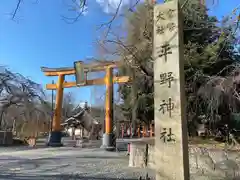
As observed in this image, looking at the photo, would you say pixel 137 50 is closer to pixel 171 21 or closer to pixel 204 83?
pixel 204 83

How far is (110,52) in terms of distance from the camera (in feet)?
27.7

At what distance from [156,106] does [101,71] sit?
1032 centimetres

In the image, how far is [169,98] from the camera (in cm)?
374

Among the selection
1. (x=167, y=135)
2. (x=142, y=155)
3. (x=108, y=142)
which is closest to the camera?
(x=167, y=135)

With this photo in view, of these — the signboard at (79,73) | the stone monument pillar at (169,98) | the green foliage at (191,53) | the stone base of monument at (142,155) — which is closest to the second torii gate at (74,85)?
the signboard at (79,73)

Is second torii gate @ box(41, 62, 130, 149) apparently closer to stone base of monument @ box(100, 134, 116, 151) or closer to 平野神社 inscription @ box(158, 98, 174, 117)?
stone base of monument @ box(100, 134, 116, 151)

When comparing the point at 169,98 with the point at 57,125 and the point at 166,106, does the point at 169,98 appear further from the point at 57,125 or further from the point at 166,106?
the point at 57,125

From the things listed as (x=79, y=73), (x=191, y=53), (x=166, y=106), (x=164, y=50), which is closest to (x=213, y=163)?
(x=166, y=106)

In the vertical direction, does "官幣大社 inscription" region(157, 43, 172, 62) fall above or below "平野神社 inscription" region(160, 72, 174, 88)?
above

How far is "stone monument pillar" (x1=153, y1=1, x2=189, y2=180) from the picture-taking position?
3455mm

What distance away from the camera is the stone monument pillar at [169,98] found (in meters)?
3.46

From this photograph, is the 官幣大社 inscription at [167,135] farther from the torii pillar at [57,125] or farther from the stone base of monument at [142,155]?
the torii pillar at [57,125]

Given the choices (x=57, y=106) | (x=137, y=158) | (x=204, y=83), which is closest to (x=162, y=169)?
(x=137, y=158)

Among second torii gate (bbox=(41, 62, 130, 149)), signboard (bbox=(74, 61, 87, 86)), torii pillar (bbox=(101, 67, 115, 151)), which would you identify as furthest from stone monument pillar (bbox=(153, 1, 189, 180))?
signboard (bbox=(74, 61, 87, 86))
